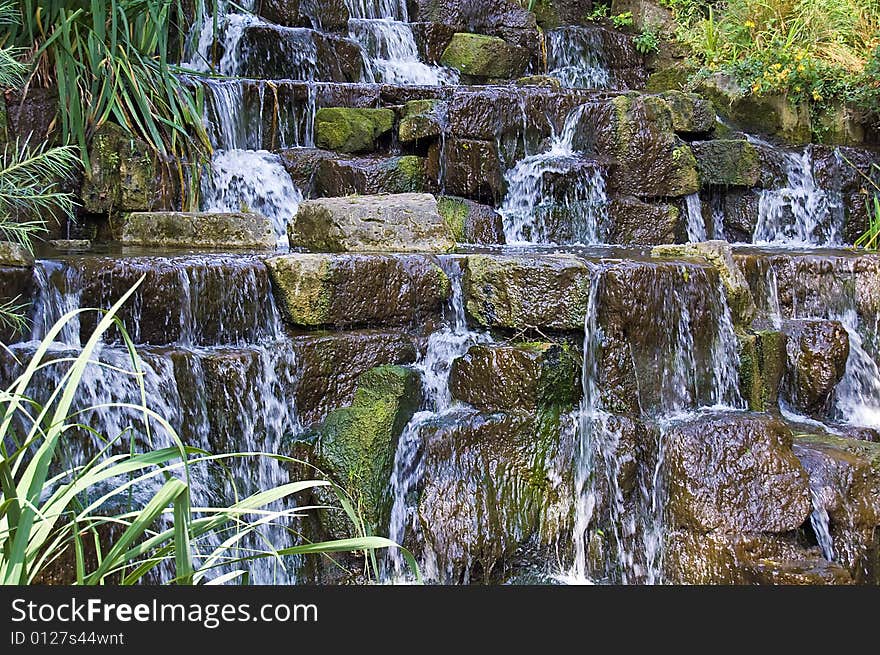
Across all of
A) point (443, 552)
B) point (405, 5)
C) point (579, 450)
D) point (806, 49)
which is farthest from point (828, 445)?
point (405, 5)

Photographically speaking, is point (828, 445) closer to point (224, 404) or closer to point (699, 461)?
point (699, 461)

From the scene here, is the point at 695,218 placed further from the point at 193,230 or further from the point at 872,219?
the point at 193,230

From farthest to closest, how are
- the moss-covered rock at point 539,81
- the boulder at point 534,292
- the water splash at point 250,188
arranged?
the moss-covered rock at point 539,81 → the water splash at point 250,188 → the boulder at point 534,292

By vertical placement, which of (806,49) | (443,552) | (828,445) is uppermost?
(806,49)

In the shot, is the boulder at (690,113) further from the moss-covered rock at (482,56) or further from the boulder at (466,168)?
the moss-covered rock at (482,56)

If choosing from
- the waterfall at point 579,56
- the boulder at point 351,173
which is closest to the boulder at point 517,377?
the boulder at point 351,173

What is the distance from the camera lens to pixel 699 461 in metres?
3.75

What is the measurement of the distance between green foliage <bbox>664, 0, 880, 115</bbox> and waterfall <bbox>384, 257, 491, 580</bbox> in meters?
4.71

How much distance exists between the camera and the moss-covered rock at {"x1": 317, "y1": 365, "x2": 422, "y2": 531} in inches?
145

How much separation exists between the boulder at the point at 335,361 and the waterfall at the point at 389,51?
4530mm

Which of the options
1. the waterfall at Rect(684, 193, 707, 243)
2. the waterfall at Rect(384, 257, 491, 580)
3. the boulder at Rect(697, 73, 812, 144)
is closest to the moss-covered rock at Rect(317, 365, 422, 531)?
the waterfall at Rect(384, 257, 491, 580)

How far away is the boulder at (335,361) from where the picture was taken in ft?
12.8

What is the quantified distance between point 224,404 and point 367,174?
2.79m

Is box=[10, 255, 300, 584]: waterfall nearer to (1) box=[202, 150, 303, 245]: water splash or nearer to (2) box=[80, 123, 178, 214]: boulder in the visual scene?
(2) box=[80, 123, 178, 214]: boulder
